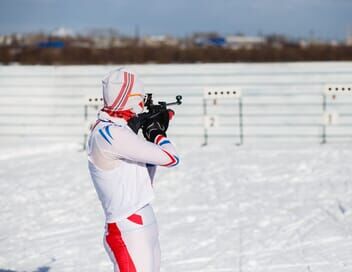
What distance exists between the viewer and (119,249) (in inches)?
127

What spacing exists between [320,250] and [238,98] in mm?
8299

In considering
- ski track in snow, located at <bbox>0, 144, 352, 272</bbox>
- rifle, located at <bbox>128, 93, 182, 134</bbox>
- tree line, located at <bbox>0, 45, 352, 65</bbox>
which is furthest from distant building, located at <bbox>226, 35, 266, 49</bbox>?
rifle, located at <bbox>128, 93, 182, 134</bbox>

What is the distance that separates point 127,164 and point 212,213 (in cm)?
439

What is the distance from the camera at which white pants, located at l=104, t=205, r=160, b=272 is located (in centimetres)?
318

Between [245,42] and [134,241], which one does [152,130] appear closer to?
[134,241]

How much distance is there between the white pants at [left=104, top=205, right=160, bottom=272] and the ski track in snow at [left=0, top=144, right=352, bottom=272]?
2.41m

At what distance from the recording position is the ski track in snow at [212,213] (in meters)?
5.88

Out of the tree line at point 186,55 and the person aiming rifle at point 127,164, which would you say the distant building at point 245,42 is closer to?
the tree line at point 186,55

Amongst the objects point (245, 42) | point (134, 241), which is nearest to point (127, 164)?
point (134, 241)

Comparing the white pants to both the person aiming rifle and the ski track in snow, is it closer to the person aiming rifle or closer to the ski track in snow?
the person aiming rifle

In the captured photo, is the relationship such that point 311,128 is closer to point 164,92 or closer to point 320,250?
point 164,92

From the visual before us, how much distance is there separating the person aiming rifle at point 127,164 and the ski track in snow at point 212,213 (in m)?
2.45

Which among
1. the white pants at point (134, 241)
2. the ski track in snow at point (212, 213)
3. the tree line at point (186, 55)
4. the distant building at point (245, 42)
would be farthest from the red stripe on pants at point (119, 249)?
the distant building at point (245, 42)

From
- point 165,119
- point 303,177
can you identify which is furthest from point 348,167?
point 165,119
